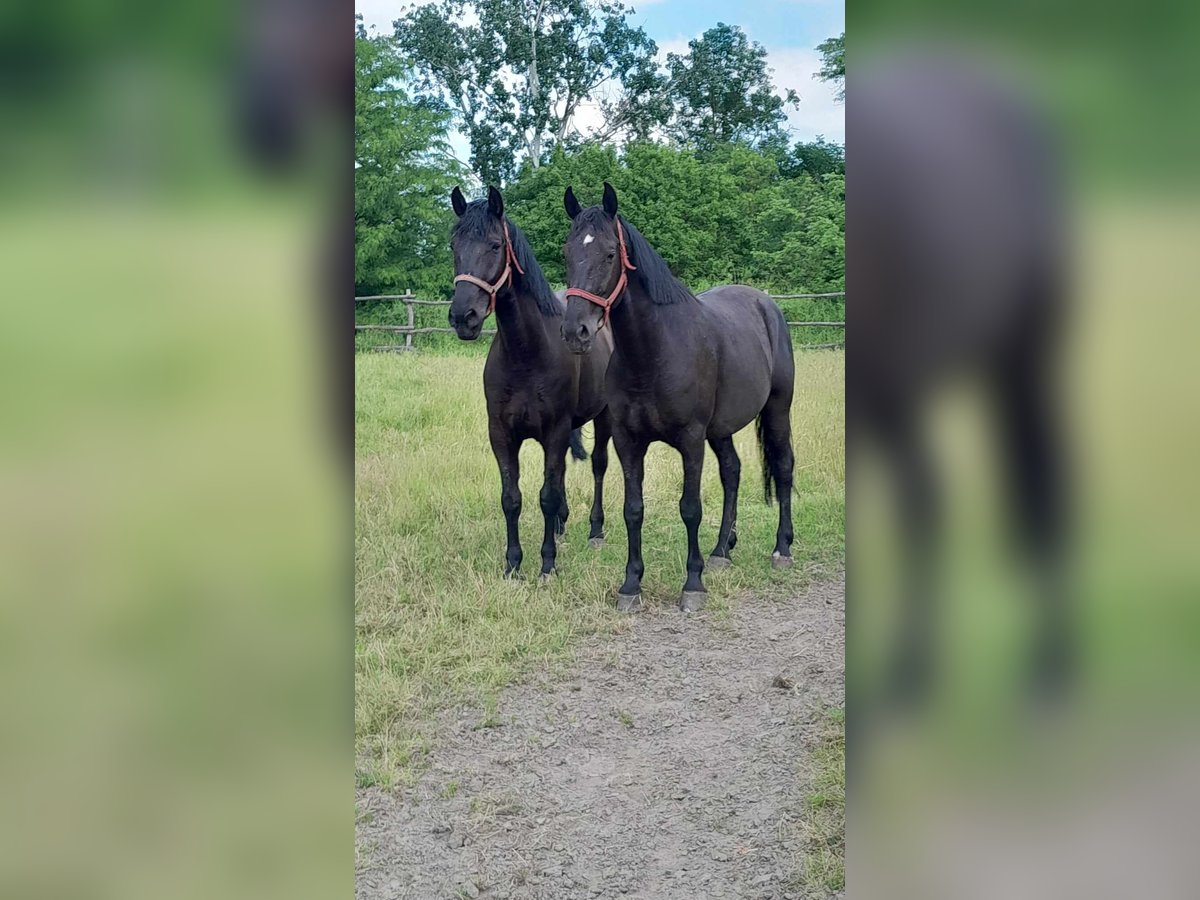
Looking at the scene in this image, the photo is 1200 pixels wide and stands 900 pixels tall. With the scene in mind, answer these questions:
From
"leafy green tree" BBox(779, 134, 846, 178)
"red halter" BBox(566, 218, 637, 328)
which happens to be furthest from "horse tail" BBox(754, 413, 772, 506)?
"leafy green tree" BBox(779, 134, 846, 178)

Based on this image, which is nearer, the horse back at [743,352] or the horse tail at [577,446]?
the horse back at [743,352]

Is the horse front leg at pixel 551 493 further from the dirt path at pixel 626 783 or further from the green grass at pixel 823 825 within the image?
the green grass at pixel 823 825

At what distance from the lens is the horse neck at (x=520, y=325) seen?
502 cm

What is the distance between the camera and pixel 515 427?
17.5 feet

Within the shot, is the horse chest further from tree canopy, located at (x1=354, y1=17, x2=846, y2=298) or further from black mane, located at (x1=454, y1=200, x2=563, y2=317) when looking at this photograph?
tree canopy, located at (x1=354, y1=17, x2=846, y2=298)

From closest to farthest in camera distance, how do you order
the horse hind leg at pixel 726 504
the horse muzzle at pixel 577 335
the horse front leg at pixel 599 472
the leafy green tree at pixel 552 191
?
the horse muzzle at pixel 577 335, the horse hind leg at pixel 726 504, the horse front leg at pixel 599 472, the leafy green tree at pixel 552 191

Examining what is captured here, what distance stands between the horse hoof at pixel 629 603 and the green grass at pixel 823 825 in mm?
1751

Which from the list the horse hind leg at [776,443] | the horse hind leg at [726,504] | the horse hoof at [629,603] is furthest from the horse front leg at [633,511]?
the horse hind leg at [776,443]

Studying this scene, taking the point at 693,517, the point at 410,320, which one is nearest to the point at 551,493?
the point at 693,517
